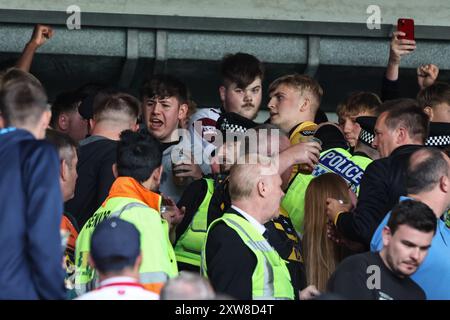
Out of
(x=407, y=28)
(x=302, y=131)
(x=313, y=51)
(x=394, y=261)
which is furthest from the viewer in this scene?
(x=313, y=51)

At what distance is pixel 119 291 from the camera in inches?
222

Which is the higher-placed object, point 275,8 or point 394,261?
point 275,8

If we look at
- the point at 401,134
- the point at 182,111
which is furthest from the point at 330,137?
the point at 182,111

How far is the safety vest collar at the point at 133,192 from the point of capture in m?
7.00

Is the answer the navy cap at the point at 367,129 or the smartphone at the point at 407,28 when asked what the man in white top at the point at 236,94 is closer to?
the navy cap at the point at 367,129

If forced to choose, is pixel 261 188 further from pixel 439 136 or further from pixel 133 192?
pixel 439 136

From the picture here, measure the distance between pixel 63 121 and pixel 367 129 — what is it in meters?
2.10

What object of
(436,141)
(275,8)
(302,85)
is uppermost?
(275,8)

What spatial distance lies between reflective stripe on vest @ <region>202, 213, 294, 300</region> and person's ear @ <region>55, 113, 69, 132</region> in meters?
2.35

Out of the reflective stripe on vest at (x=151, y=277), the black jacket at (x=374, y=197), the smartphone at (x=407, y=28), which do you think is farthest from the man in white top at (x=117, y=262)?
the smartphone at (x=407, y=28)

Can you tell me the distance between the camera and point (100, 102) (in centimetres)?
819

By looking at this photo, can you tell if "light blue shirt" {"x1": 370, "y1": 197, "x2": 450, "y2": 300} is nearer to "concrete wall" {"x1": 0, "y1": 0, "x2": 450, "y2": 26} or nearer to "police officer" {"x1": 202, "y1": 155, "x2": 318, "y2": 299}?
"police officer" {"x1": 202, "y1": 155, "x2": 318, "y2": 299}

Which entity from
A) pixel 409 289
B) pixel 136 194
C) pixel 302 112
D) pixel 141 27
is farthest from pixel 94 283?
pixel 141 27
